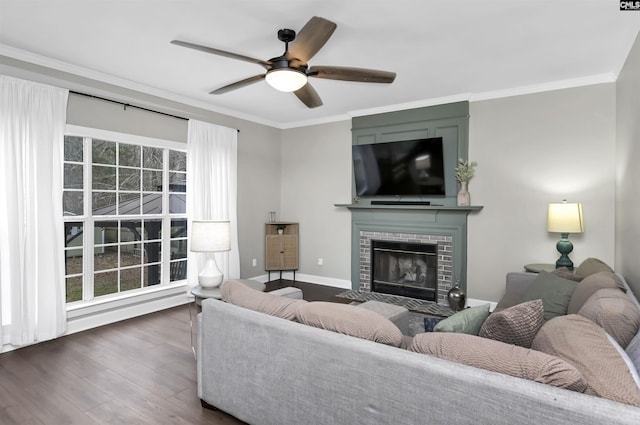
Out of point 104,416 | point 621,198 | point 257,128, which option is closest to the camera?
point 104,416

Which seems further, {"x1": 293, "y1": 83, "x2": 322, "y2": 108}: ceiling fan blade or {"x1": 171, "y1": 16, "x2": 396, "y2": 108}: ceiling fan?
{"x1": 293, "y1": 83, "x2": 322, "y2": 108}: ceiling fan blade

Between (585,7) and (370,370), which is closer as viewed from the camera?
(370,370)

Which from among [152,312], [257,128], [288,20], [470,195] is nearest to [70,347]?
[152,312]

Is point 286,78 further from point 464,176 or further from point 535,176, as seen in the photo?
point 535,176

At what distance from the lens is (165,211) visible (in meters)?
4.79

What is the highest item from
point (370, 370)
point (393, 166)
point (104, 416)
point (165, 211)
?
point (393, 166)

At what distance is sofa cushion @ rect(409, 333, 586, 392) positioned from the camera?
121 cm

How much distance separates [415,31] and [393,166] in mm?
2367

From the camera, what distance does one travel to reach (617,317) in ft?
5.51

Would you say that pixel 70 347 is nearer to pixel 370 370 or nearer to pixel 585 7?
pixel 370 370

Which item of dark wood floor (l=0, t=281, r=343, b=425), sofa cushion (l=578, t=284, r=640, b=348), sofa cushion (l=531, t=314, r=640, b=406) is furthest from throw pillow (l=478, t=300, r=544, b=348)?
dark wood floor (l=0, t=281, r=343, b=425)

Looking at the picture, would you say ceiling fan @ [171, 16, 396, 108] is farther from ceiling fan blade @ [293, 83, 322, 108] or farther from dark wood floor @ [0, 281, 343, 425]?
dark wood floor @ [0, 281, 343, 425]

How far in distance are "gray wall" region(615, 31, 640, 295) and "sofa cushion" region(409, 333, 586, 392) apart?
2.21 m

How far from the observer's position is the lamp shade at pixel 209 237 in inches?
130
